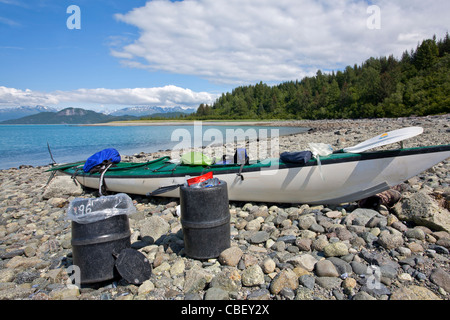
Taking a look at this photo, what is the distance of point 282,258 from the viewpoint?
12.5 ft

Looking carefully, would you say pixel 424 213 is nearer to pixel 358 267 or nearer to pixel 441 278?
pixel 441 278

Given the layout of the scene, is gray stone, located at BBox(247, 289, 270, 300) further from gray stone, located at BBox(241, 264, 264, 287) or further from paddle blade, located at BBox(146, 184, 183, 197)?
paddle blade, located at BBox(146, 184, 183, 197)

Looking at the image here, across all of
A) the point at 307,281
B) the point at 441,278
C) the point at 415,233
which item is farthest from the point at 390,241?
the point at 307,281

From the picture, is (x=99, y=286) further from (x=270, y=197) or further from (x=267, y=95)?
(x=267, y=95)

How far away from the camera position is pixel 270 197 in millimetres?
5848

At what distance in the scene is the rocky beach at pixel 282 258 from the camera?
314cm

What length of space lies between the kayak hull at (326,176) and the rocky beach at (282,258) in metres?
0.29

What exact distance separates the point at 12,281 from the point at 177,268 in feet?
7.37

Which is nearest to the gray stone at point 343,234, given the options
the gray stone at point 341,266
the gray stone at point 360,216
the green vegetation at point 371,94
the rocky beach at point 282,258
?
the rocky beach at point 282,258

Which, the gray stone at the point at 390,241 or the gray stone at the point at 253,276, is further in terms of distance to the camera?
the gray stone at the point at 390,241

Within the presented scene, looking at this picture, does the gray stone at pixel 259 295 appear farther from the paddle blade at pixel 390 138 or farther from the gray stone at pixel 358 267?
the paddle blade at pixel 390 138

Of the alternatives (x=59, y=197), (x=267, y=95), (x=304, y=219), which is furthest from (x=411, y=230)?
(x=267, y=95)

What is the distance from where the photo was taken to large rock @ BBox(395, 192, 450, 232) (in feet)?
13.4
